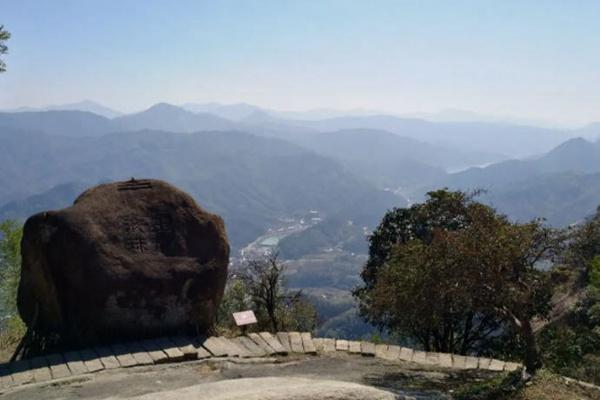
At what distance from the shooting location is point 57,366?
37.3ft

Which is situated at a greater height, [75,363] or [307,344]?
[75,363]

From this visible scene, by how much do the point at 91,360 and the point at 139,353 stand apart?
38.7 inches

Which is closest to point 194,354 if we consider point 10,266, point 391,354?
point 391,354

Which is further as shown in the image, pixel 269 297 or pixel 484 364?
pixel 269 297

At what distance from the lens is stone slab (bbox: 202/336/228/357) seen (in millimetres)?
12602

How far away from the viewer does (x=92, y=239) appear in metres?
12.9

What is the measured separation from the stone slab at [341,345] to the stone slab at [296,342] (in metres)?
0.95

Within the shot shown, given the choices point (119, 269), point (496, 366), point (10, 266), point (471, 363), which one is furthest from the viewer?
point (10, 266)

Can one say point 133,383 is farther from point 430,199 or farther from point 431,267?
point 430,199

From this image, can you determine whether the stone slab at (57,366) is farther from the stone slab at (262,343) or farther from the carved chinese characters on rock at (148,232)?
the stone slab at (262,343)

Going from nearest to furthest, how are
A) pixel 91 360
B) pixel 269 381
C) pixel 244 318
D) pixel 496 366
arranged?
pixel 269 381 → pixel 91 360 → pixel 496 366 → pixel 244 318

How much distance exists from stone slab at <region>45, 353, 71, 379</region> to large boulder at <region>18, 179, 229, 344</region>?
733 millimetres

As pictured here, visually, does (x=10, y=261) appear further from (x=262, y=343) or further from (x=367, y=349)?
(x=367, y=349)

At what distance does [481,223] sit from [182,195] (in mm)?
7806
